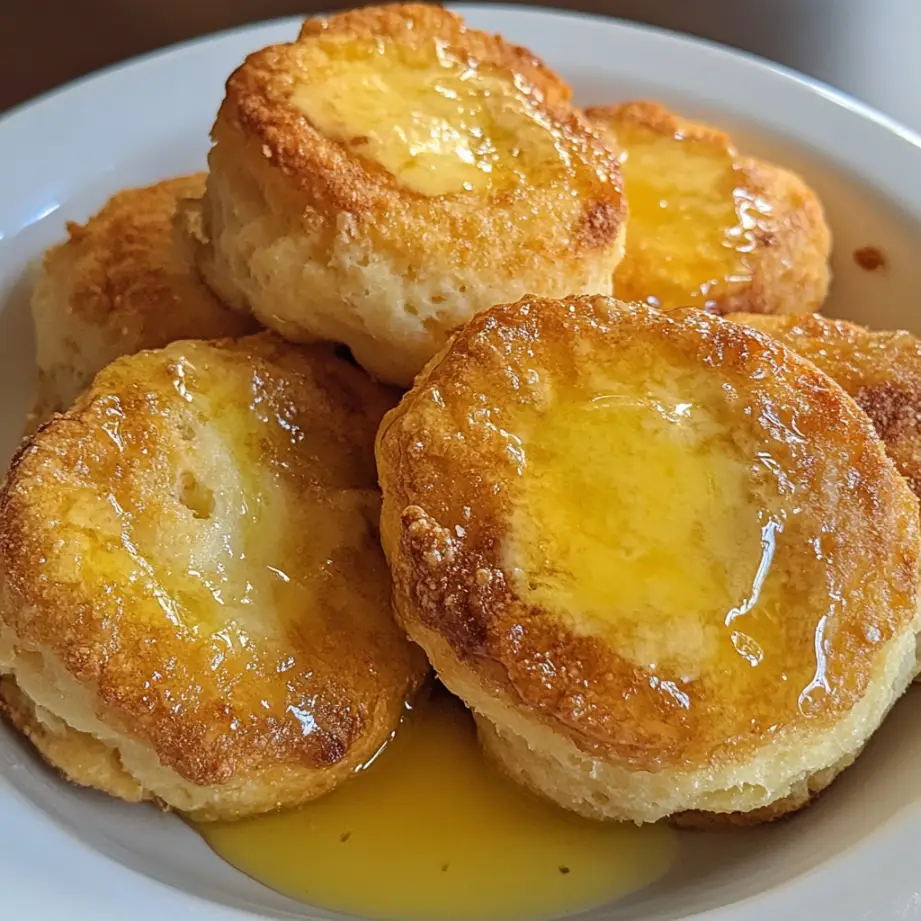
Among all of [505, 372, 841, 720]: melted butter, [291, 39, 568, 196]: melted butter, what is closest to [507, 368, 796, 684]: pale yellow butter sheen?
[505, 372, 841, 720]: melted butter

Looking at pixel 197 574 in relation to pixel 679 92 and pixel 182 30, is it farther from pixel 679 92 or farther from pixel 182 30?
pixel 182 30

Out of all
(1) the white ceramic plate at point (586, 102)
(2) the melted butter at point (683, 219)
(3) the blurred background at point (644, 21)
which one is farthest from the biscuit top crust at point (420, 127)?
(3) the blurred background at point (644, 21)

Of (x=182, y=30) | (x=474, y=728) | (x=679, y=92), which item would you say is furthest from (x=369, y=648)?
(x=182, y=30)

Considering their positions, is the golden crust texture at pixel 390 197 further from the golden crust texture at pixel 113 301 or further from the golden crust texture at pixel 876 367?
the golden crust texture at pixel 876 367

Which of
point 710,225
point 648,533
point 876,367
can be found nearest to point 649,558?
point 648,533

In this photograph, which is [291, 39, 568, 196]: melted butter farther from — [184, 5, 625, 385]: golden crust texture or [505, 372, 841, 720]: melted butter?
[505, 372, 841, 720]: melted butter

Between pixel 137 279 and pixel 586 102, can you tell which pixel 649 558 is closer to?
pixel 137 279
